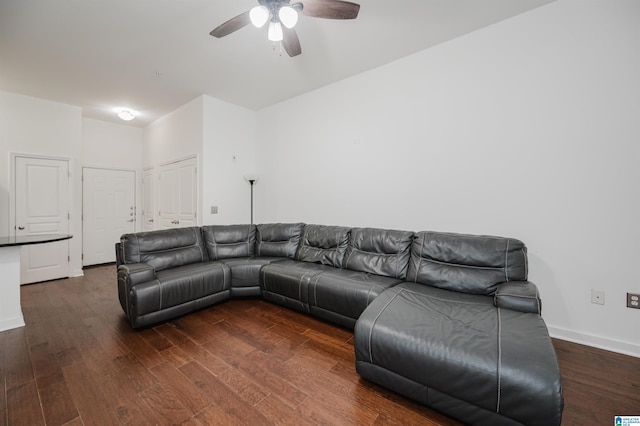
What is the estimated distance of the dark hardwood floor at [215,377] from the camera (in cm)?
143

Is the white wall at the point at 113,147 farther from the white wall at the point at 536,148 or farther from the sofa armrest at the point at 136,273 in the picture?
the white wall at the point at 536,148

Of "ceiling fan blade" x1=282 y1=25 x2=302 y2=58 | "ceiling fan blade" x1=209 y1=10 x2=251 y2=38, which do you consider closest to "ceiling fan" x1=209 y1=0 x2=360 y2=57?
"ceiling fan blade" x1=209 y1=10 x2=251 y2=38

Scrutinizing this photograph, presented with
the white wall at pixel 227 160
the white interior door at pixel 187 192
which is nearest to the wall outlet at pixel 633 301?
the white wall at pixel 227 160

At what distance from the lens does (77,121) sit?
14.4 ft

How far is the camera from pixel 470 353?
129 cm

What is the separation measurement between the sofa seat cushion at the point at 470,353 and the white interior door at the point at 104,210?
19.0ft

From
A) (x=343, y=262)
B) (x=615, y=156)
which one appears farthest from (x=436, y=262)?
(x=615, y=156)

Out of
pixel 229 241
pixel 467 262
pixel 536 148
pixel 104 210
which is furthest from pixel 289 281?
pixel 104 210

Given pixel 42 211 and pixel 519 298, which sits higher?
pixel 42 211

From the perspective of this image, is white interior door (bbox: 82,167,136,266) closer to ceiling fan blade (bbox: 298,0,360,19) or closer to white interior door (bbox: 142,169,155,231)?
white interior door (bbox: 142,169,155,231)

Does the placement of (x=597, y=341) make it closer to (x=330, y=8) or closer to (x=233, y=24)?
(x=330, y=8)

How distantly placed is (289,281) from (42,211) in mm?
4483

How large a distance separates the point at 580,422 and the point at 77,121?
7.03 meters

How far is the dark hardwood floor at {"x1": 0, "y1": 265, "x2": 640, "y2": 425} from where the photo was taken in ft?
4.70
